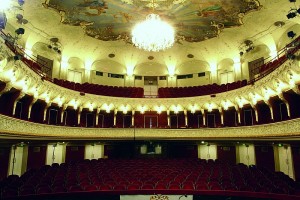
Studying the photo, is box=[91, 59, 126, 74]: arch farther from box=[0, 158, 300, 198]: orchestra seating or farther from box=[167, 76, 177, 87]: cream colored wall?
box=[0, 158, 300, 198]: orchestra seating

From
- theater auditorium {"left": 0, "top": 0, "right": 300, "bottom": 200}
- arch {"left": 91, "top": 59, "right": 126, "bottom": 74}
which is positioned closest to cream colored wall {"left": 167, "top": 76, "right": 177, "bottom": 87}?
theater auditorium {"left": 0, "top": 0, "right": 300, "bottom": 200}

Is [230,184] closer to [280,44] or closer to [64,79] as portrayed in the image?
[280,44]

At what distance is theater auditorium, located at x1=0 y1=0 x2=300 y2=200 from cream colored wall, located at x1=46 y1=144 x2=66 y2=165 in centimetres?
6

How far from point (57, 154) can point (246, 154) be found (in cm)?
1206

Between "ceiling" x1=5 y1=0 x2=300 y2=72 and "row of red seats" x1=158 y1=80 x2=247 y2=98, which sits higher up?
"ceiling" x1=5 y1=0 x2=300 y2=72

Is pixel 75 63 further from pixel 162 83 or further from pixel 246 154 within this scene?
pixel 246 154

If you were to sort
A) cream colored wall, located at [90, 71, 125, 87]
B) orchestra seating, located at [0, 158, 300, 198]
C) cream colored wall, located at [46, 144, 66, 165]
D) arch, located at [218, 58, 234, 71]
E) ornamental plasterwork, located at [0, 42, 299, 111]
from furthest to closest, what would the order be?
1. cream colored wall, located at [90, 71, 125, 87]
2. arch, located at [218, 58, 234, 71]
3. cream colored wall, located at [46, 144, 66, 165]
4. ornamental plasterwork, located at [0, 42, 299, 111]
5. orchestra seating, located at [0, 158, 300, 198]

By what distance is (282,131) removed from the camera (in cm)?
923

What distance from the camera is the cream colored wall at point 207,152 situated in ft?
52.9

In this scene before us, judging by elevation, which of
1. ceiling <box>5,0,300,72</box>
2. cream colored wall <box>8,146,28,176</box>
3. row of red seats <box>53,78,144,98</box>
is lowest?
cream colored wall <box>8,146,28,176</box>

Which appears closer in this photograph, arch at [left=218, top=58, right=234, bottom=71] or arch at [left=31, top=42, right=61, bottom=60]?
arch at [left=31, top=42, right=61, bottom=60]

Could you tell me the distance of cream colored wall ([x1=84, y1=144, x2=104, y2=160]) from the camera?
15758 millimetres

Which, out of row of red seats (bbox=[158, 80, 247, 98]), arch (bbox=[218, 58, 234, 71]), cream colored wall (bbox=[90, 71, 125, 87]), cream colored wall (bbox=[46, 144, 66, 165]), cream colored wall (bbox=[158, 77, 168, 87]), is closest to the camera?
cream colored wall (bbox=[46, 144, 66, 165])

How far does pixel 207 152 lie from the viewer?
1631cm
